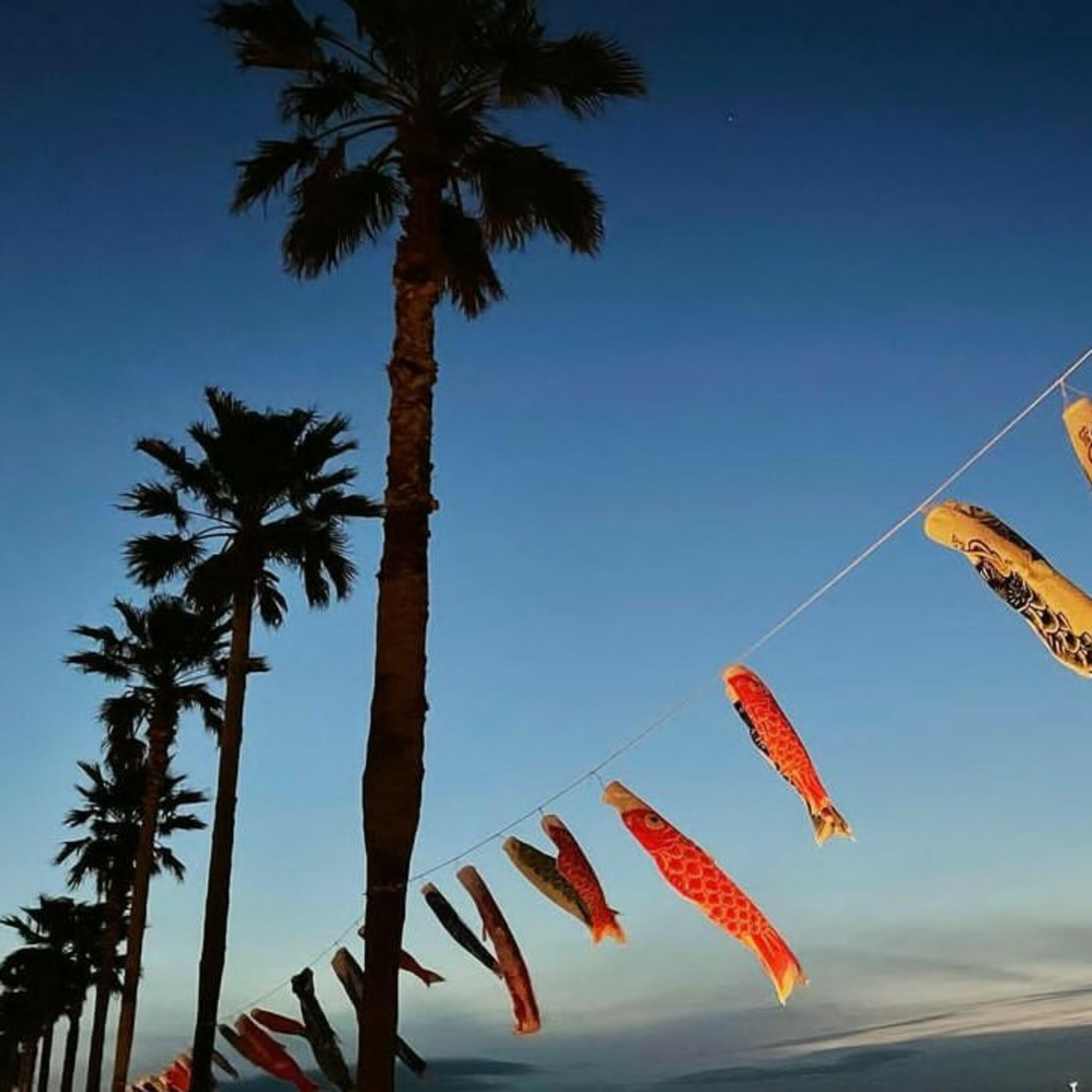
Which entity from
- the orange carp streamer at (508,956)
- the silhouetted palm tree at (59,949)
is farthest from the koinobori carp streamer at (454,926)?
the silhouetted palm tree at (59,949)

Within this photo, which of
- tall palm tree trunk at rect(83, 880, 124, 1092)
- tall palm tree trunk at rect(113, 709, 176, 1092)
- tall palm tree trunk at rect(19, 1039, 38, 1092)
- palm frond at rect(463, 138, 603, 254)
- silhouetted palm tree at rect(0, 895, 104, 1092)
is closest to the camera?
palm frond at rect(463, 138, 603, 254)

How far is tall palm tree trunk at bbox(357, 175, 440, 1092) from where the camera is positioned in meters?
8.97

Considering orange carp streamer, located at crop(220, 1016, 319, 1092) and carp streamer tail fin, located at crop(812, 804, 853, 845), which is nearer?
carp streamer tail fin, located at crop(812, 804, 853, 845)

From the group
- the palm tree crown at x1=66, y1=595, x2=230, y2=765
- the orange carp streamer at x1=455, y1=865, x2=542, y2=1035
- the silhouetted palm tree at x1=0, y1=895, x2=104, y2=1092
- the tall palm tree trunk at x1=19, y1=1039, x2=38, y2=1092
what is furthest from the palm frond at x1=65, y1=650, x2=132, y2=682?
the tall palm tree trunk at x1=19, y1=1039, x2=38, y2=1092

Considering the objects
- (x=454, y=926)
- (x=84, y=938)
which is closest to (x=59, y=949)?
(x=84, y=938)

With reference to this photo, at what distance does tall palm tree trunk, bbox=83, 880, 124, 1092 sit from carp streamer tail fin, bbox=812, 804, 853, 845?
89.6 ft

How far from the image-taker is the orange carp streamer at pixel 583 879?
41.6 feet

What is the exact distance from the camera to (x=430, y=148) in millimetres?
11305

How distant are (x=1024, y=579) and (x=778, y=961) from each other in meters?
4.28

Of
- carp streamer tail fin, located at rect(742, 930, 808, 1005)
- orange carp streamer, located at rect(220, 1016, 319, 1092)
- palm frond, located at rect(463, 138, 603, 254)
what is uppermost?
palm frond, located at rect(463, 138, 603, 254)

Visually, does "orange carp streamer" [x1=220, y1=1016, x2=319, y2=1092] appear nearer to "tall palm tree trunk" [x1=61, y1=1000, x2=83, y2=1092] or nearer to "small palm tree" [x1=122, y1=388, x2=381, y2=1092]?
"small palm tree" [x1=122, y1=388, x2=381, y2=1092]

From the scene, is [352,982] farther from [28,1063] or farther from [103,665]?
[28,1063]

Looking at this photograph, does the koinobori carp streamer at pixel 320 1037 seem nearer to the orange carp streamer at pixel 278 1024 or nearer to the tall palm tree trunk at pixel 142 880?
the orange carp streamer at pixel 278 1024

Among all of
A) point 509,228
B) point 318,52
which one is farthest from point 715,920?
point 318,52
